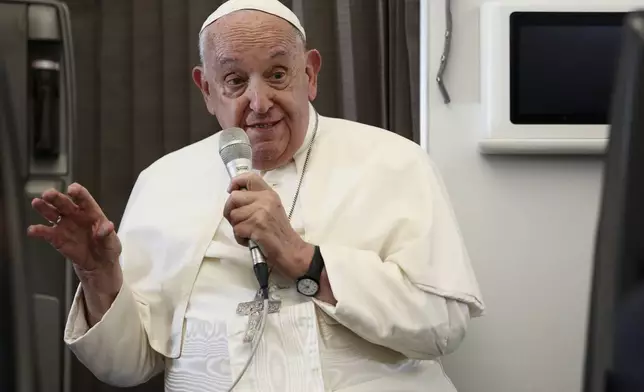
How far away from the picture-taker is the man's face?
4.88 ft

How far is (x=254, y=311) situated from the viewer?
1.38 metres

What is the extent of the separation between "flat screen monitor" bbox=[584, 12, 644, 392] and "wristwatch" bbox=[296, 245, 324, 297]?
34.4 inches

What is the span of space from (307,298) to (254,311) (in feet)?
0.35

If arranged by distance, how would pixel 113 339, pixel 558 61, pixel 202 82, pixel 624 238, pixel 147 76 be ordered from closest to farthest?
pixel 624 238, pixel 113 339, pixel 202 82, pixel 558 61, pixel 147 76

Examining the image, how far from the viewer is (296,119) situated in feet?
A: 5.06

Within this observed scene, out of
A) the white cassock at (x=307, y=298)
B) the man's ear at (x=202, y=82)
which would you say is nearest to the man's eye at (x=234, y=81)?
the man's ear at (x=202, y=82)

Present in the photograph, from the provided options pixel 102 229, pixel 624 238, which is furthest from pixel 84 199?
pixel 624 238

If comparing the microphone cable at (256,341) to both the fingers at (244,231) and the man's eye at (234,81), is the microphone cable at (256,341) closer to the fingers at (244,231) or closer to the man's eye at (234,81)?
the fingers at (244,231)

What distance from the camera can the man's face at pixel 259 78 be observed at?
1.49 m

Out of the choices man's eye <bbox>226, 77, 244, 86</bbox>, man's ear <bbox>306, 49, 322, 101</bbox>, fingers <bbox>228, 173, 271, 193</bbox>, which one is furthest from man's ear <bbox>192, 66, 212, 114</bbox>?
fingers <bbox>228, 173, 271, 193</bbox>

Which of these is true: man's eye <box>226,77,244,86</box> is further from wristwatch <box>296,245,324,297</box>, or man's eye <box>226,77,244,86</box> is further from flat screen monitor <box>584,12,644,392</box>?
flat screen monitor <box>584,12,644,392</box>

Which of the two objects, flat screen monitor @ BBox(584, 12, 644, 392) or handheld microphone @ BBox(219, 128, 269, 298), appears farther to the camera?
handheld microphone @ BBox(219, 128, 269, 298)

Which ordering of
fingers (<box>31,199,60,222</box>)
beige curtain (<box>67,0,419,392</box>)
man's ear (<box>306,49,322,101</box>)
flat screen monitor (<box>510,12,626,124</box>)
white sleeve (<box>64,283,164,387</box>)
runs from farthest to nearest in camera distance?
beige curtain (<box>67,0,419,392</box>), flat screen monitor (<box>510,12,626,124</box>), man's ear (<box>306,49,322,101</box>), white sleeve (<box>64,283,164,387</box>), fingers (<box>31,199,60,222</box>)

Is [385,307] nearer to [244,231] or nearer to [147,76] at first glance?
[244,231]
